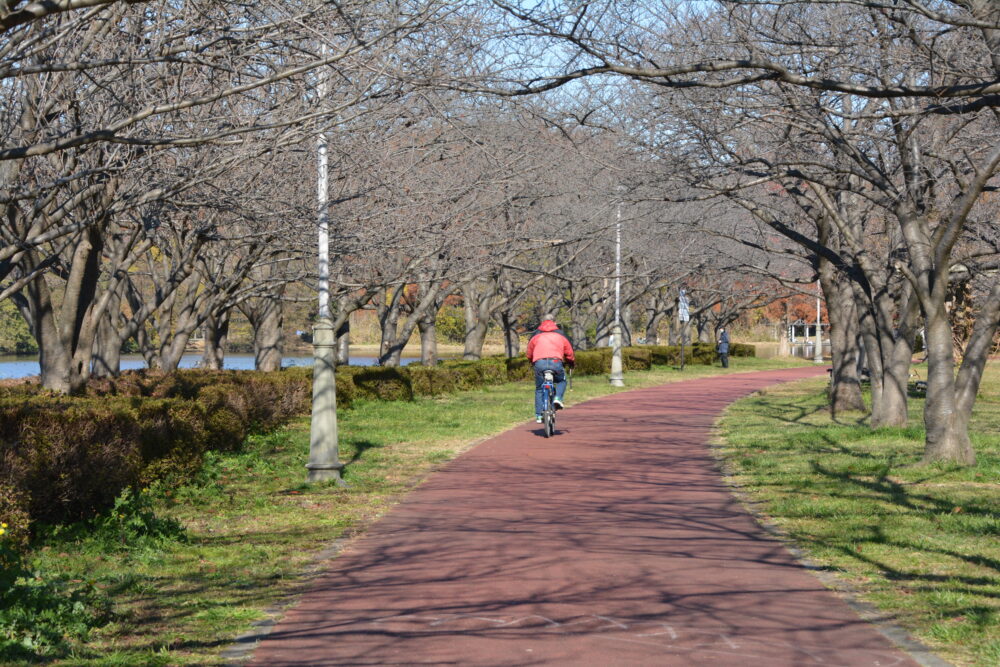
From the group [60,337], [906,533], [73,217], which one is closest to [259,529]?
[906,533]

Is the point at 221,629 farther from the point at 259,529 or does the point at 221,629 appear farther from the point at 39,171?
the point at 39,171

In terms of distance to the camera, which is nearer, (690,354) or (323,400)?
(323,400)

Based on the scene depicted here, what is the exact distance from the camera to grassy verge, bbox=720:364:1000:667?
657cm

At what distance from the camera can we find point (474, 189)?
926 inches

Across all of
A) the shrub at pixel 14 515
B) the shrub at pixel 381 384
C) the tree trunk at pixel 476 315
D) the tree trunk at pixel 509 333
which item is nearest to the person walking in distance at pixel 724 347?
the tree trunk at pixel 509 333

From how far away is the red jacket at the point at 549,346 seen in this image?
18.8 metres

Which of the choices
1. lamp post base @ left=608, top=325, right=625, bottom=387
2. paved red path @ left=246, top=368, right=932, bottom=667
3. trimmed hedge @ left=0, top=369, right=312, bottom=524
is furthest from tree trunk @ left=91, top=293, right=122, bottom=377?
lamp post base @ left=608, top=325, right=625, bottom=387

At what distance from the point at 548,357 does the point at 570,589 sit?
11560mm

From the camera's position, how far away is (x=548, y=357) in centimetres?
1870

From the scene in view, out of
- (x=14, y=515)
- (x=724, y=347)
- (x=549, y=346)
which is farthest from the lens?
(x=724, y=347)

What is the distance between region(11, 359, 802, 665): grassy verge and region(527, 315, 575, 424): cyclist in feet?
4.51

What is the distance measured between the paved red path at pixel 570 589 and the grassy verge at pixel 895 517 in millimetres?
370

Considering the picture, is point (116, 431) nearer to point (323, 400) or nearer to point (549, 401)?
point (323, 400)

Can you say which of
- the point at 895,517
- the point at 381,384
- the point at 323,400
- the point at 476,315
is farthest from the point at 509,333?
the point at 895,517
